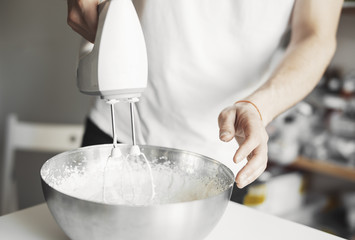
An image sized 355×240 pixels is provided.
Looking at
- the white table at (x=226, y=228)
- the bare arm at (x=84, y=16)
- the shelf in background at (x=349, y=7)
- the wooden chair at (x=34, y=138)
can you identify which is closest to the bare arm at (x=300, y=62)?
the white table at (x=226, y=228)

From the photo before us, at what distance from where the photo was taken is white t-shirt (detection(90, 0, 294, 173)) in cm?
87

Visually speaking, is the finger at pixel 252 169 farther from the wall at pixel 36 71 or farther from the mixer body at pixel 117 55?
the wall at pixel 36 71

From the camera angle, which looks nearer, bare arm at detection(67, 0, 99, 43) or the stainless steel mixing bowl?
the stainless steel mixing bowl

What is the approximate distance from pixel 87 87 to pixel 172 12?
1.28 ft

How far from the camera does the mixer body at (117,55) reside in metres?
0.51

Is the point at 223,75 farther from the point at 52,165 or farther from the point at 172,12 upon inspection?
the point at 52,165

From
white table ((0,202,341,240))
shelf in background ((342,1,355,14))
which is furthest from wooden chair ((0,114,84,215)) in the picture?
shelf in background ((342,1,355,14))

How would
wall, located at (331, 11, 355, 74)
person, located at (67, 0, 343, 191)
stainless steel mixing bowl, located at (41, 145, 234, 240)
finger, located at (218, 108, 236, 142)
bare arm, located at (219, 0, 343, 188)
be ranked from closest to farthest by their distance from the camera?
stainless steel mixing bowl, located at (41, 145, 234, 240) → finger, located at (218, 108, 236, 142) → bare arm, located at (219, 0, 343, 188) → person, located at (67, 0, 343, 191) → wall, located at (331, 11, 355, 74)

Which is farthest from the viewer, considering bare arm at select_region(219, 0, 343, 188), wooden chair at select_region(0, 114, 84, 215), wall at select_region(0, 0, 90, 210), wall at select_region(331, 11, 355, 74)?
wall at select_region(0, 0, 90, 210)

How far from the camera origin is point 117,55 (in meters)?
0.51

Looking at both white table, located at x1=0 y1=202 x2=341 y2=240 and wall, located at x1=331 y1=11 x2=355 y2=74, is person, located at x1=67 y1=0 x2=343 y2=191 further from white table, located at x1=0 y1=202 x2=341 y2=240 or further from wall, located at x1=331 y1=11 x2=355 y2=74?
wall, located at x1=331 y1=11 x2=355 y2=74

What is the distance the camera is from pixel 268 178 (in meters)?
1.64

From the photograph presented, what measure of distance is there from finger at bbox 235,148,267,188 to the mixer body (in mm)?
192

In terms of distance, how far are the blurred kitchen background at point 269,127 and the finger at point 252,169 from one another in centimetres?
94
